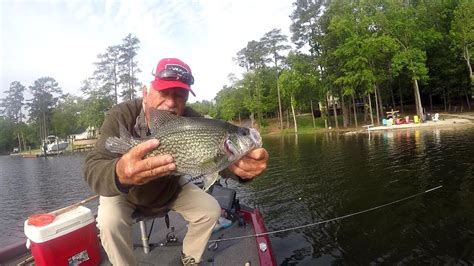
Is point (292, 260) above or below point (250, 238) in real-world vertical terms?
below

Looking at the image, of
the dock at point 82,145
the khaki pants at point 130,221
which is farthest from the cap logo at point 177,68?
the dock at point 82,145

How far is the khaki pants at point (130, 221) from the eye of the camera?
359 centimetres

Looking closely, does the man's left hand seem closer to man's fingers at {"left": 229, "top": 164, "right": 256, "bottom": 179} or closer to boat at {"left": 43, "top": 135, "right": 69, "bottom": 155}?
man's fingers at {"left": 229, "top": 164, "right": 256, "bottom": 179}

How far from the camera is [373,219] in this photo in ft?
29.8

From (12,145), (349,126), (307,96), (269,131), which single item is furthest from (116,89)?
(12,145)

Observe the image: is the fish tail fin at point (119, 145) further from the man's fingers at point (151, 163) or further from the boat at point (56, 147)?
the boat at point (56, 147)

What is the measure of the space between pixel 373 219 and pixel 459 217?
77.7 inches

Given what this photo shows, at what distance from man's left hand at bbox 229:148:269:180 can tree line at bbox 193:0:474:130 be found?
40.3 metres

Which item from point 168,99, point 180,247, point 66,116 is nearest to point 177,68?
point 168,99

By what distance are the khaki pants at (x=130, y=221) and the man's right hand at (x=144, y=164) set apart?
1363 millimetres

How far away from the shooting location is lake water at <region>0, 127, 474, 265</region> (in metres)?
7.34

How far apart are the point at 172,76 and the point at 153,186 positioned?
44.7 inches

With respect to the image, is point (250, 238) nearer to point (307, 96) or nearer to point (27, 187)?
point (27, 187)

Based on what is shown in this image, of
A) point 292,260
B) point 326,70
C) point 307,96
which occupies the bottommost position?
point 292,260
